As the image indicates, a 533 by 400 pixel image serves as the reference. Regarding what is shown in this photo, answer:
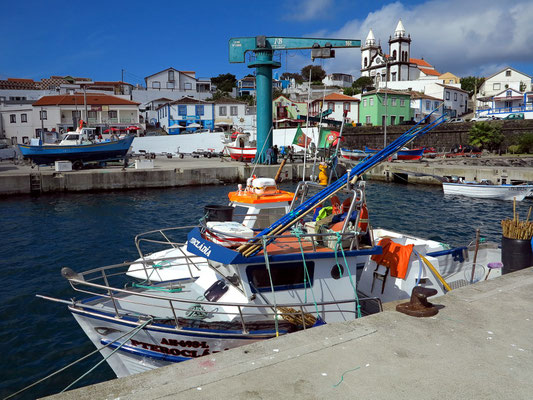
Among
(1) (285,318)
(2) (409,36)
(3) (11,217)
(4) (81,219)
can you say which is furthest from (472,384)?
(2) (409,36)

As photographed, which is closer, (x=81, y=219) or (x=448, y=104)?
(x=81, y=219)

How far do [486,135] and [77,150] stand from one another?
39.3 metres

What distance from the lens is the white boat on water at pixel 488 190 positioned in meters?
25.3

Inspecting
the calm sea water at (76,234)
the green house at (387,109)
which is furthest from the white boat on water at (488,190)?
the green house at (387,109)

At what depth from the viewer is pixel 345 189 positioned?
7629 mm

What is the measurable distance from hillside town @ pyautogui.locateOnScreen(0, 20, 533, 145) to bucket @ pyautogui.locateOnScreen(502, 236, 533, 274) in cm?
3727

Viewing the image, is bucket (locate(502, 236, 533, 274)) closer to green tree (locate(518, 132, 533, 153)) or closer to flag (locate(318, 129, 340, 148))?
flag (locate(318, 129, 340, 148))

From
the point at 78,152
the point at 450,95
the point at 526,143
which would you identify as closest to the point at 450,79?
the point at 450,95

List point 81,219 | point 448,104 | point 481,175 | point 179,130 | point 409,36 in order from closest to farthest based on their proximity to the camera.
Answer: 1. point 81,219
2. point 481,175
3. point 179,130
4. point 448,104
5. point 409,36

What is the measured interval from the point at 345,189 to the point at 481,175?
26.7 metres

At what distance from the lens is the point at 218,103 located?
212 feet

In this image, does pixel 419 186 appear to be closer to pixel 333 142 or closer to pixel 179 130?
pixel 333 142

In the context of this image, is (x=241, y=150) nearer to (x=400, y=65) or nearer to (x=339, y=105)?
(x=339, y=105)

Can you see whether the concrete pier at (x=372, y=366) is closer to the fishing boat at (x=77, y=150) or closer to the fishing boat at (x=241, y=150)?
the fishing boat at (x=77, y=150)
